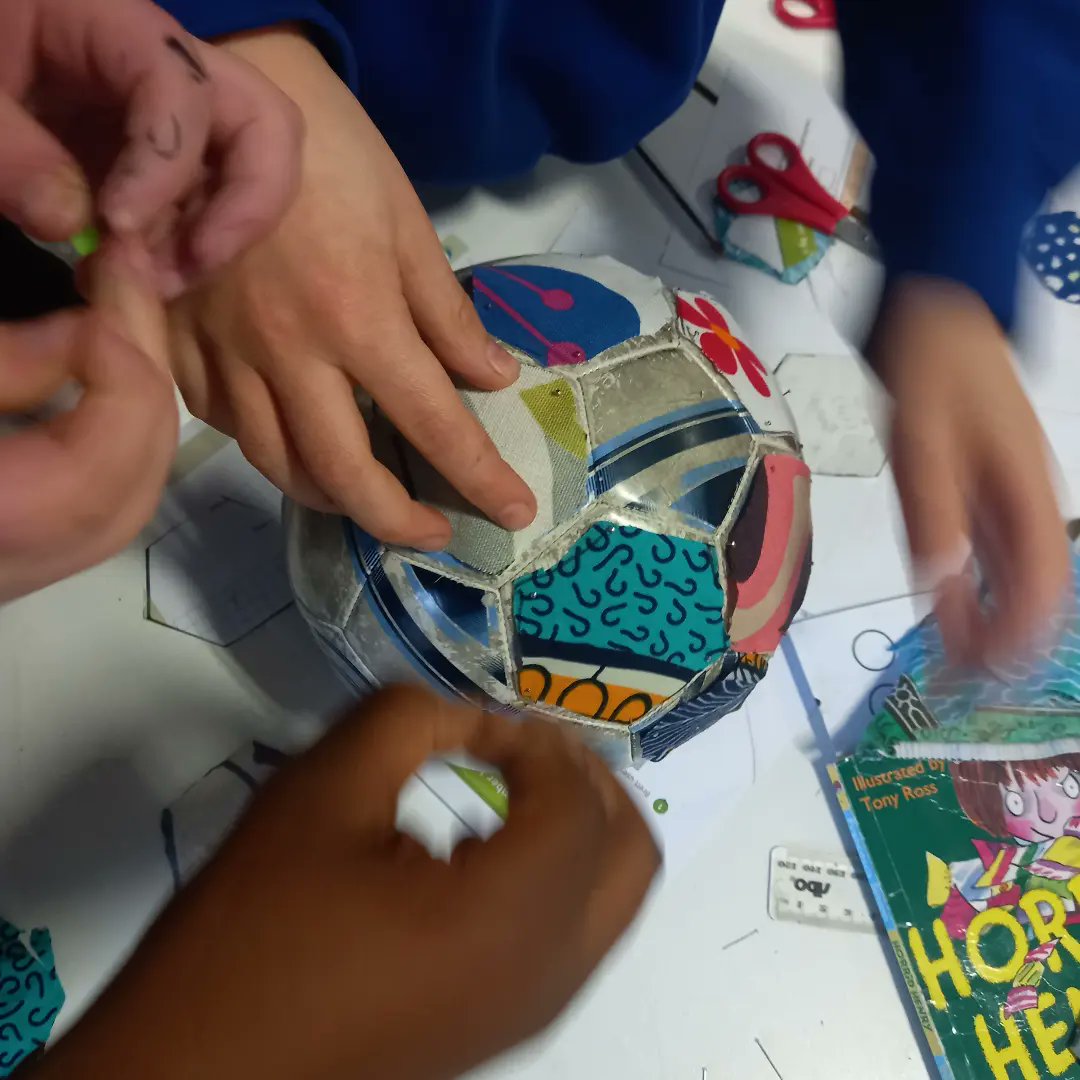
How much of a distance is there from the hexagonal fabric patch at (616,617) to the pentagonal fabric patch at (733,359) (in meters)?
0.14

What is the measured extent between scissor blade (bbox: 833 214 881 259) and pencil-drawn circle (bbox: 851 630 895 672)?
0.48 metres

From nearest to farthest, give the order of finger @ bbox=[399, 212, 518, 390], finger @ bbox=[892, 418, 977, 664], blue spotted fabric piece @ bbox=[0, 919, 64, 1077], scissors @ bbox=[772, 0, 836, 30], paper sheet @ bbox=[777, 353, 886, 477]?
finger @ bbox=[892, 418, 977, 664] → finger @ bbox=[399, 212, 518, 390] → blue spotted fabric piece @ bbox=[0, 919, 64, 1077] → paper sheet @ bbox=[777, 353, 886, 477] → scissors @ bbox=[772, 0, 836, 30]

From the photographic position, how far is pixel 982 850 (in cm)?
87

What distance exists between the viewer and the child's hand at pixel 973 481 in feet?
1.69

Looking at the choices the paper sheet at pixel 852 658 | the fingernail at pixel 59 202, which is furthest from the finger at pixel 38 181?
the paper sheet at pixel 852 658

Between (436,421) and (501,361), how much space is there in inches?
2.7

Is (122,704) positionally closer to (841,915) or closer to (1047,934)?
(841,915)

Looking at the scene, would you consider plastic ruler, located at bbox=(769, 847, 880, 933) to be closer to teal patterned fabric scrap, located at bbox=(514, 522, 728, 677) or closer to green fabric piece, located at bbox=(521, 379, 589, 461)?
teal patterned fabric scrap, located at bbox=(514, 522, 728, 677)

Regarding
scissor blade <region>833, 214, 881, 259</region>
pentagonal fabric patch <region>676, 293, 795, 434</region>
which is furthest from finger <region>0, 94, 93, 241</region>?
scissor blade <region>833, 214, 881, 259</region>

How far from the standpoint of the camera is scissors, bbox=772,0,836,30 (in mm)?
1290

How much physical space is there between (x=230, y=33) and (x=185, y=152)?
0.68 feet

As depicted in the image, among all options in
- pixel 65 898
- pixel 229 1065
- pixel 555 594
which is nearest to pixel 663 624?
pixel 555 594

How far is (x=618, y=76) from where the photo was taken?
88cm

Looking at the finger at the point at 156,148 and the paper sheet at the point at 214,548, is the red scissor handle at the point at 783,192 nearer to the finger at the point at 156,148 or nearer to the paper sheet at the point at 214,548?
the paper sheet at the point at 214,548
